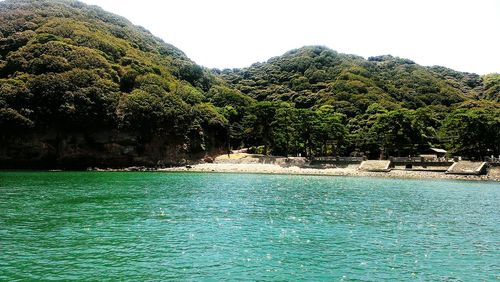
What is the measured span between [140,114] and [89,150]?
12007 millimetres

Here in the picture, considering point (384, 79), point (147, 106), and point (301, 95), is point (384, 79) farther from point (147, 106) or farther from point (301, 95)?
point (147, 106)

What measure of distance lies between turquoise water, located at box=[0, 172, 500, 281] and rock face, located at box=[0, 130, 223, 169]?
46.0 meters

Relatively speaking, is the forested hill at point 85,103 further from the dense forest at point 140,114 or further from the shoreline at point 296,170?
the shoreline at point 296,170

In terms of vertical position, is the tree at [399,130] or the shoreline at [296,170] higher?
the tree at [399,130]

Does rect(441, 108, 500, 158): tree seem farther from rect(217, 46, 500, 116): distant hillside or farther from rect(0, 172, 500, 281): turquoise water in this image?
rect(0, 172, 500, 281): turquoise water

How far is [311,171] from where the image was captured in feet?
234

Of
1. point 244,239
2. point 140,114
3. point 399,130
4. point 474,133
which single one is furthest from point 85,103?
point 474,133

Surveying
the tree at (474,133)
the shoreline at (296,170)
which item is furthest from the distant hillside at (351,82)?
the shoreline at (296,170)

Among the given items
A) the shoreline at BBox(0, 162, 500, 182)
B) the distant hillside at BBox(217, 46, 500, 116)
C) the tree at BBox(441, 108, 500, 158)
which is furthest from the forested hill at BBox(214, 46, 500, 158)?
the shoreline at BBox(0, 162, 500, 182)

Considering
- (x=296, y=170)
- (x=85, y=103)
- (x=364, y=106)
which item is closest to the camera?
(x=296, y=170)

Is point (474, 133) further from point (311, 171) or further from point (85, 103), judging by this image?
A: point (85, 103)

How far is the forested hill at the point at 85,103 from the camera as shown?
7506 centimetres

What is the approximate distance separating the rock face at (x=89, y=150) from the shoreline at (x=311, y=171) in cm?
617

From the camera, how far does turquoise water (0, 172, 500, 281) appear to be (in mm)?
14250
